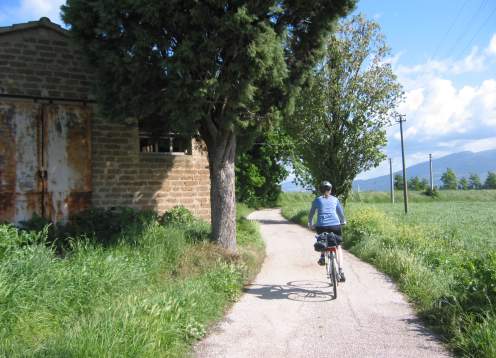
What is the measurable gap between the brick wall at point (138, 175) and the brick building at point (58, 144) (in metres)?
0.03

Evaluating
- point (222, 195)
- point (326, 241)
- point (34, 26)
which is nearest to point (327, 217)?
point (326, 241)

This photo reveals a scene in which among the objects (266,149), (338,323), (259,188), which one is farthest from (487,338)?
(259,188)

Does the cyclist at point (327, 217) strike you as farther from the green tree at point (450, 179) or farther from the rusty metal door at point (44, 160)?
the green tree at point (450, 179)

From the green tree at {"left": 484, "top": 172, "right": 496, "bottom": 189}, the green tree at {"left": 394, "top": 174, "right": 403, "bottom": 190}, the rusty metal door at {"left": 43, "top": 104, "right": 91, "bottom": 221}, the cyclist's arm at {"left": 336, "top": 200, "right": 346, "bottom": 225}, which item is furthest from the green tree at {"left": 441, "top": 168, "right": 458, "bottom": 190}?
the rusty metal door at {"left": 43, "top": 104, "right": 91, "bottom": 221}

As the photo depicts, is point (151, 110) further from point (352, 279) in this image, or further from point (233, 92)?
point (352, 279)

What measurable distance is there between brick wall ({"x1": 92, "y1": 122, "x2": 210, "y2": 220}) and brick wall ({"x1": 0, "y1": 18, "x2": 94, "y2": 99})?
122cm

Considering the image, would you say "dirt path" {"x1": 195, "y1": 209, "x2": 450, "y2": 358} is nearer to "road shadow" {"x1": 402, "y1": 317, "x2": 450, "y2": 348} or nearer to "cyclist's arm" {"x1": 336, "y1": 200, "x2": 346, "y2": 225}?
"road shadow" {"x1": 402, "y1": 317, "x2": 450, "y2": 348}

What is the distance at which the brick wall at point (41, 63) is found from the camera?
10055mm

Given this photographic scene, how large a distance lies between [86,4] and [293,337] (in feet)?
23.2

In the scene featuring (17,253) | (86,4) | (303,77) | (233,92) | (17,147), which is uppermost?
(86,4)

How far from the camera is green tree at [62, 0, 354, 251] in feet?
25.0

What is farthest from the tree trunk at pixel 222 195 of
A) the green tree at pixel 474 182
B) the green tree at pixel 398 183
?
the green tree at pixel 474 182

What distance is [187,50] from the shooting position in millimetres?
7465

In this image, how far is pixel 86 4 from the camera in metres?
8.16
